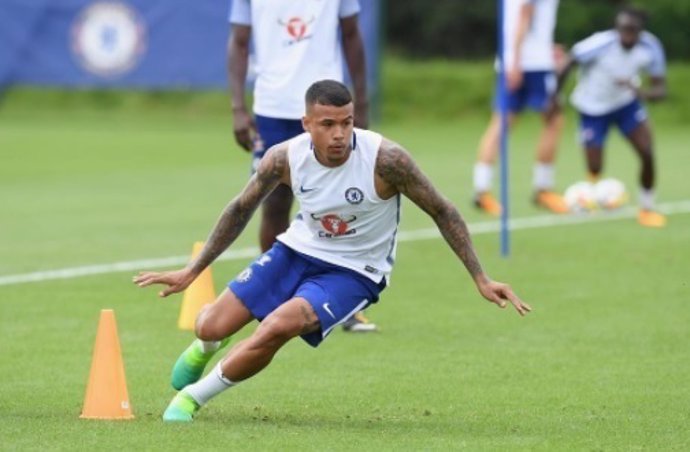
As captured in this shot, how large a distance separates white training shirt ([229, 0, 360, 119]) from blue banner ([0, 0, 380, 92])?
20867mm

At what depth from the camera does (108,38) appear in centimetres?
3244

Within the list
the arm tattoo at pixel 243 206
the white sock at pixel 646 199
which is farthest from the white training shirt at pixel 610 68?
the arm tattoo at pixel 243 206

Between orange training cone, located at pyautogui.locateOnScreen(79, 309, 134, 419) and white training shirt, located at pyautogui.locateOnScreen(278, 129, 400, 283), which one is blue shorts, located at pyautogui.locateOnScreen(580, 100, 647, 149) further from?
orange training cone, located at pyautogui.locateOnScreen(79, 309, 134, 419)

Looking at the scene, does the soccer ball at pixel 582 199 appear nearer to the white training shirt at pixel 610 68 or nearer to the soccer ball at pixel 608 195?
the soccer ball at pixel 608 195

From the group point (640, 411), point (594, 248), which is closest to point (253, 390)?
point (640, 411)

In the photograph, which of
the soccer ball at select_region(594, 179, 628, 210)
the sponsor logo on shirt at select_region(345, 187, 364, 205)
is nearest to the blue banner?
the soccer ball at select_region(594, 179, 628, 210)

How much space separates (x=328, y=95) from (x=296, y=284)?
95 cm

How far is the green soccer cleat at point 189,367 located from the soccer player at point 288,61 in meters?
2.50

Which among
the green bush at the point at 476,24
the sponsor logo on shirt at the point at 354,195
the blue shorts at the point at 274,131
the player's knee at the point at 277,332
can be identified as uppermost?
the sponsor logo on shirt at the point at 354,195

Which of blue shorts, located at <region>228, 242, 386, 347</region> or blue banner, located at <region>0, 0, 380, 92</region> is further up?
blue shorts, located at <region>228, 242, 386, 347</region>

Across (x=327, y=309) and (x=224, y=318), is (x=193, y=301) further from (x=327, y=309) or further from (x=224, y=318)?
(x=327, y=309)

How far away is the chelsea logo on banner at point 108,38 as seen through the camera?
106 feet

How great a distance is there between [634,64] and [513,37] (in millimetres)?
1418

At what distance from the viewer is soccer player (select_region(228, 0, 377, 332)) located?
445 inches
